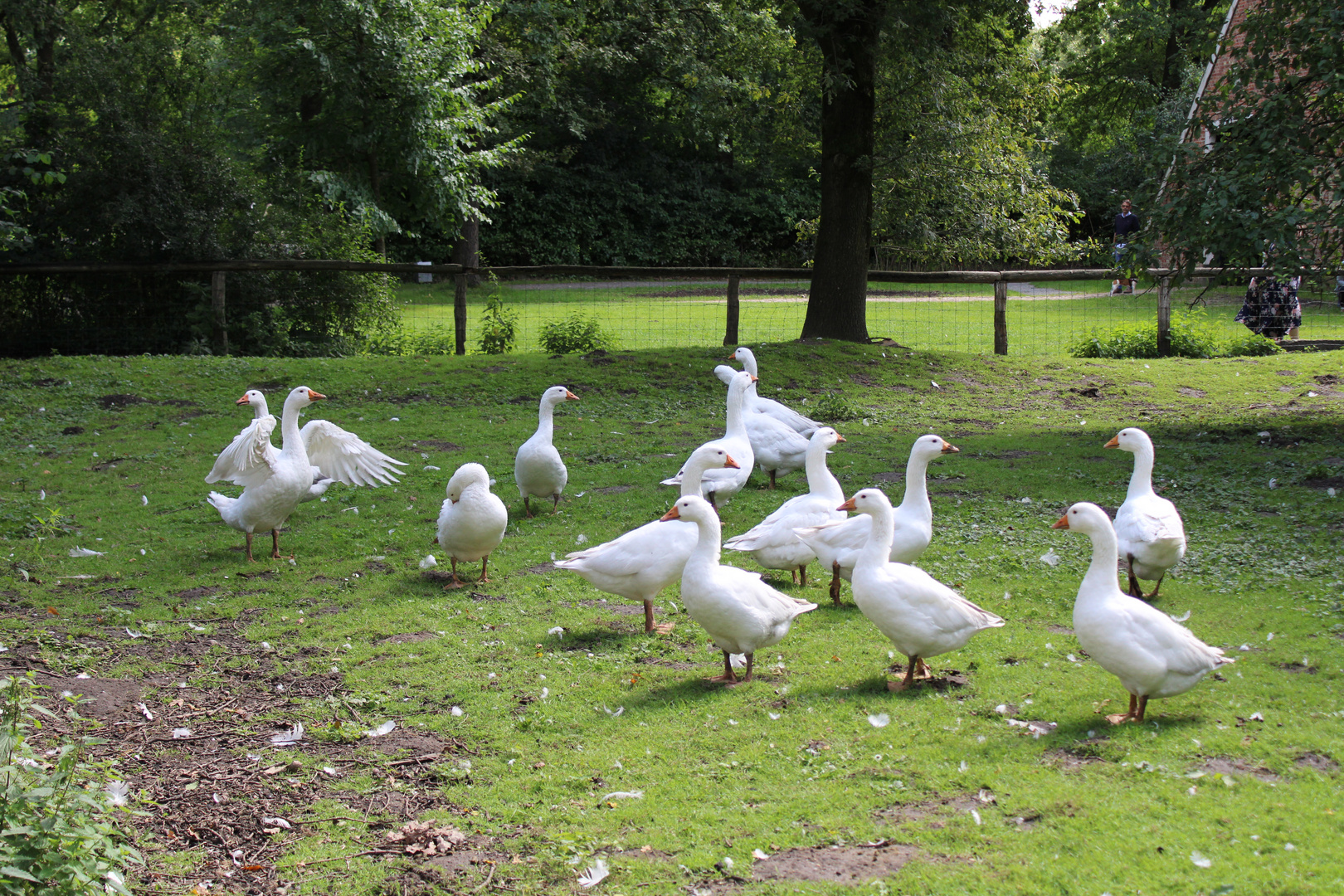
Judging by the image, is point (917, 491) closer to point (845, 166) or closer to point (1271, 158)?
point (1271, 158)

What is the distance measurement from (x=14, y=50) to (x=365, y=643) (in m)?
22.6

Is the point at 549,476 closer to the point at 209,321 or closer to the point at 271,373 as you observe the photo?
the point at 271,373

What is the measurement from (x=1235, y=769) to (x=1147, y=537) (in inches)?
89.5

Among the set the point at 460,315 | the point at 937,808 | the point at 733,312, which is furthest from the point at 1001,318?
the point at 937,808

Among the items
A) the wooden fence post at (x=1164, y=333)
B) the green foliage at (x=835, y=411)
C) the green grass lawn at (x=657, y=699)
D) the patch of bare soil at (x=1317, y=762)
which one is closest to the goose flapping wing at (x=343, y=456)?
the green grass lawn at (x=657, y=699)

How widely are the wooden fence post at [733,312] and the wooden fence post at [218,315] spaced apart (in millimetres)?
8828

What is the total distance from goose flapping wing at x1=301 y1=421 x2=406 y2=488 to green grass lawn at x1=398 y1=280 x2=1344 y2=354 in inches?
411

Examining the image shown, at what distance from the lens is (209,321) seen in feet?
58.4

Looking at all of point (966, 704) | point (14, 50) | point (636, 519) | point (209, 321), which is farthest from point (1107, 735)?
point (14, 50)

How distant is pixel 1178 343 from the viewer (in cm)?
1888

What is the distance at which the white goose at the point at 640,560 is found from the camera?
6.72 metres

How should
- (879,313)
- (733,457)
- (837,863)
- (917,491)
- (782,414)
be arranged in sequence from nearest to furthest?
(837,863), (917,491), (733,457), (782,414), (879,313)

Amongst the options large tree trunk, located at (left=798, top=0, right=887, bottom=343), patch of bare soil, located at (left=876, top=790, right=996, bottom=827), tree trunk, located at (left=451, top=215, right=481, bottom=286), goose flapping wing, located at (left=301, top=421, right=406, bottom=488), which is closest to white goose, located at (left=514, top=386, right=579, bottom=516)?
goose flapping wing, located at (left=301, top=421, right=406, bottom=488)

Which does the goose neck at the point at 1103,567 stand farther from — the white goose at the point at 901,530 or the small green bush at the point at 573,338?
the small green bush at the point at 573,338
